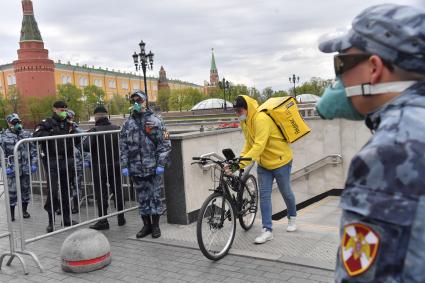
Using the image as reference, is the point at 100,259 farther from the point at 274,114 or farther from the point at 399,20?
the point at 399,20

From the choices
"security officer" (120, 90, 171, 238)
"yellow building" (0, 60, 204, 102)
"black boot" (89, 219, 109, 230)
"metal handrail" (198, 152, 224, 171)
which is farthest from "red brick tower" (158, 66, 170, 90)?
"security officer" (120, 90, 171, 238)

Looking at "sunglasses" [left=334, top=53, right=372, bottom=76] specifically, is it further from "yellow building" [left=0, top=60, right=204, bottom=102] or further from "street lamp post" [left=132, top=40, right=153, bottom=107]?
"yellow building" [left=0, top=60, right=204, bottom=102]

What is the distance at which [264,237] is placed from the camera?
5629 millimetres

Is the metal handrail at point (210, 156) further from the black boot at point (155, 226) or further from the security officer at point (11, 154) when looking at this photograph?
the security officer at point (11, 154)

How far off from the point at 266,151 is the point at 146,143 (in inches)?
67.4

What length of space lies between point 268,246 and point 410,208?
14.8 ft

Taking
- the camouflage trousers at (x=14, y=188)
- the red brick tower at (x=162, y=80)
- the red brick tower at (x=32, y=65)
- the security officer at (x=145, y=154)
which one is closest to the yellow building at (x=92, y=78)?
the red brick tower at (x=162, y=80)

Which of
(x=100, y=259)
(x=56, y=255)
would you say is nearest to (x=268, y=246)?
(x=100, y=259)

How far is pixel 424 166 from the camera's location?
1.18 meters

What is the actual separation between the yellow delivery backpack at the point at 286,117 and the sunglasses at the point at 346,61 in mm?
4033

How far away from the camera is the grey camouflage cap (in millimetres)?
1259

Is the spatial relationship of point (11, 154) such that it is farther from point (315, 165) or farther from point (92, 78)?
point (92, 78)

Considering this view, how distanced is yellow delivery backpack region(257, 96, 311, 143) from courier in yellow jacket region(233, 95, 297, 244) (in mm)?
Result: 65

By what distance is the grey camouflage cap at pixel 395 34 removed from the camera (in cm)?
126
